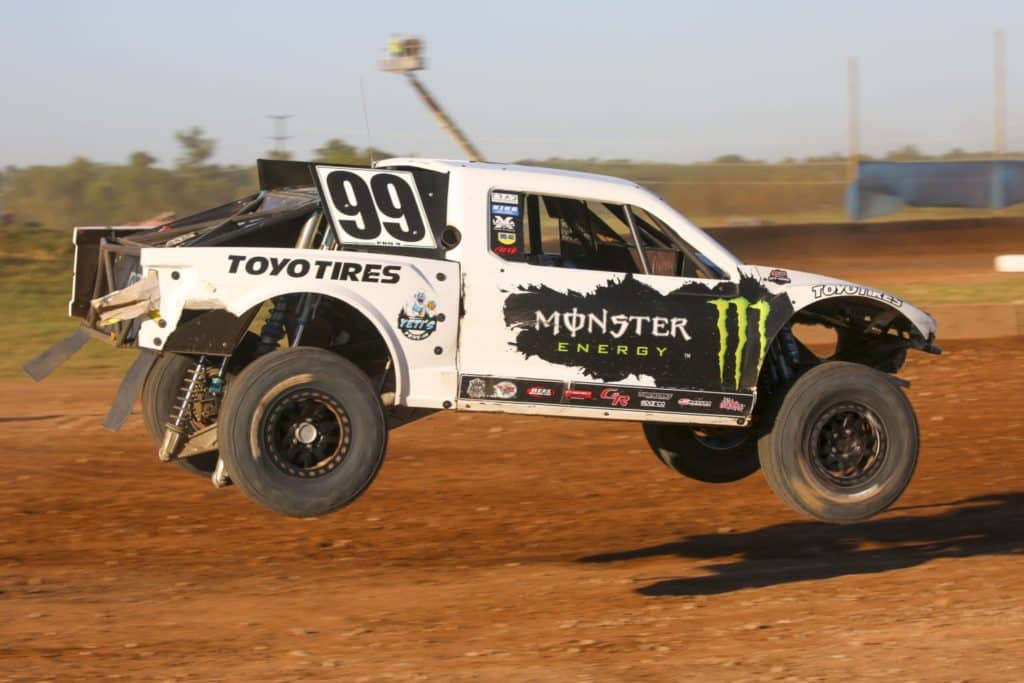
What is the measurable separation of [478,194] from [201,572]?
266 centimetres

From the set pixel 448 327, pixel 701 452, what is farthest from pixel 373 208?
pixel 701 452

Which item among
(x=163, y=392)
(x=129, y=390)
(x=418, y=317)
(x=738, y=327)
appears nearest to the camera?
(x=129, y=390)

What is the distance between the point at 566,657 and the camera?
608cm

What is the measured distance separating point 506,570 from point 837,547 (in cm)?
220

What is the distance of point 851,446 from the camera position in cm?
760

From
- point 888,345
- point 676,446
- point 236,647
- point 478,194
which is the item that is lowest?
point 236,647

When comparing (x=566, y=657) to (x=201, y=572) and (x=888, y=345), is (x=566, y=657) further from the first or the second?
(x=888, y=345)

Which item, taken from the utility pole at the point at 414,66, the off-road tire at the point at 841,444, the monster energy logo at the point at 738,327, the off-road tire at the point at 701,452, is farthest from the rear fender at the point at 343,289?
the utility pole at the point at 414,66

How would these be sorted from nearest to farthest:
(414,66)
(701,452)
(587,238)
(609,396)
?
(609,396) < (587,238) < (701,452) < (414,66)

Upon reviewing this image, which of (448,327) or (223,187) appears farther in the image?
(223,187)

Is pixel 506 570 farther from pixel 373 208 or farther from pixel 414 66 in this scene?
pixel 414 66

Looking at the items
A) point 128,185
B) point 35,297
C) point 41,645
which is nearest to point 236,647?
point 41,645

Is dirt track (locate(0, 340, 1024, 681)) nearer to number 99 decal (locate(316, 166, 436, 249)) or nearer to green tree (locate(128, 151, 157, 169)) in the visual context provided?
number 99 decal (locate(316, 166, 436, 249))

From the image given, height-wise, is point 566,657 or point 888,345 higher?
point 888,345
